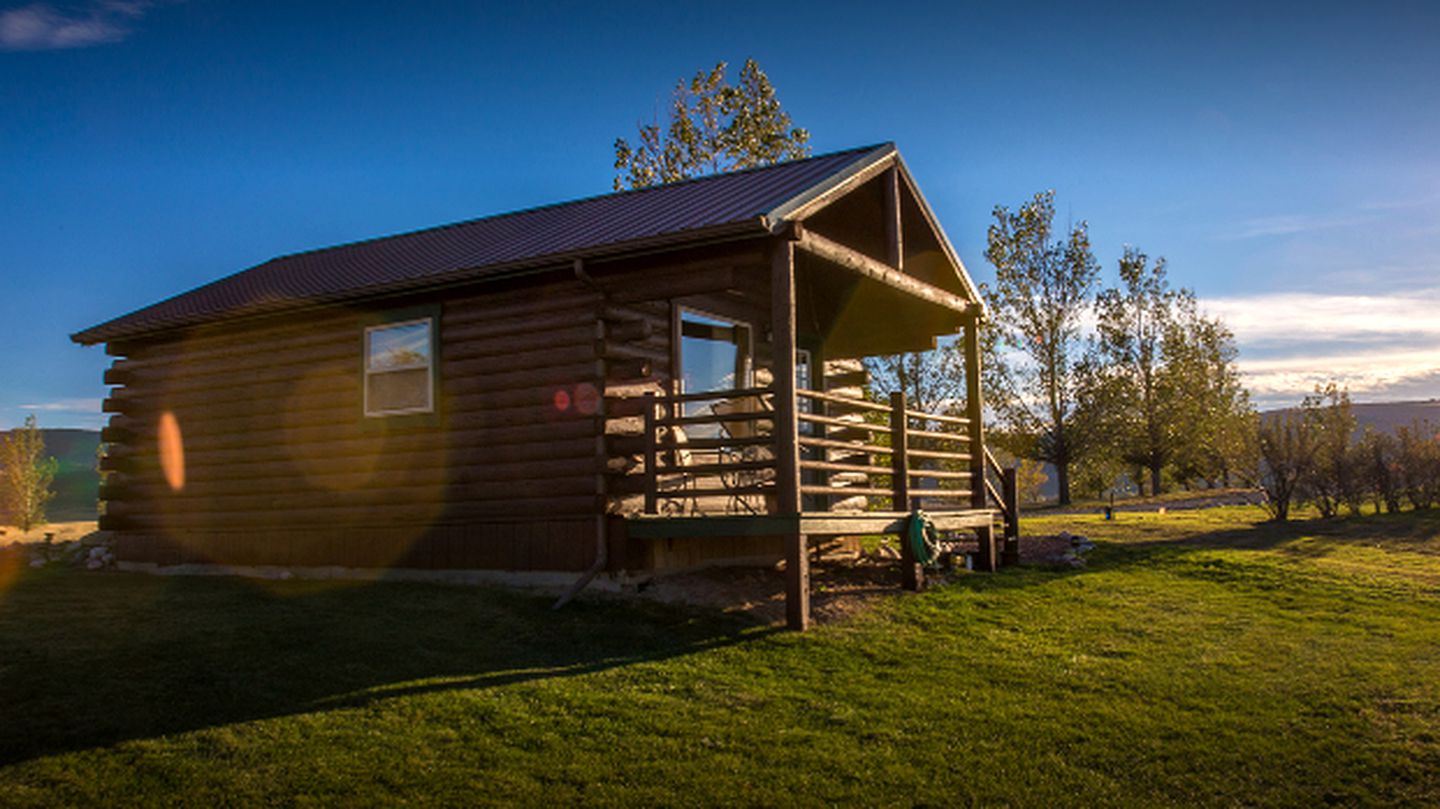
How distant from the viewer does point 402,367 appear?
1373 centimetres

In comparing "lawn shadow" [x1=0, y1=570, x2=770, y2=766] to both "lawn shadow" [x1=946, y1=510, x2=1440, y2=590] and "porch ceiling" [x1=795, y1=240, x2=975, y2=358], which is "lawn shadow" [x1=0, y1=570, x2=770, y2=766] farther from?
"porch ceiling" [x1=795, y1=240, x2=975, y2=358]

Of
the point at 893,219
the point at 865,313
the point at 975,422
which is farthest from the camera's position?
the point at 865,313

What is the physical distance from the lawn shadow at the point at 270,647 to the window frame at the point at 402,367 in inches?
85.6

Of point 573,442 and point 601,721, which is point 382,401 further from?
point 601,721

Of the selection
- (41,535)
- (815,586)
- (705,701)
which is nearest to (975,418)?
(815,586)

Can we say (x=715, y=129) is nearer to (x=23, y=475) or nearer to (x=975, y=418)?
(x=975, y=418)

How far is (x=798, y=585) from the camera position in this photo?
10.6m

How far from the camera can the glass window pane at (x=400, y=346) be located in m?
13.6

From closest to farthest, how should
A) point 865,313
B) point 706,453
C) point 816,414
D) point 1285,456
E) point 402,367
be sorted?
point 706,453, point 402,367, point 816,414, point 865,313, point 1285,456

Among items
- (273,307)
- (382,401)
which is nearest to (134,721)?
(382,401)

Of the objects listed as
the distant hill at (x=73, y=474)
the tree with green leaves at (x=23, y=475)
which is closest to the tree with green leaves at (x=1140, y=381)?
the tree with green leaves at (x=23, y=475)

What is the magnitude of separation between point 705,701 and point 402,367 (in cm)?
728

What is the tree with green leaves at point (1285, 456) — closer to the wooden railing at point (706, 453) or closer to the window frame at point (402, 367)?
the wooden railing at point (706, 453)

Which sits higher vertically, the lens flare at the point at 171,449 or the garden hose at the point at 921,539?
the lens flare at the point at 171,449
